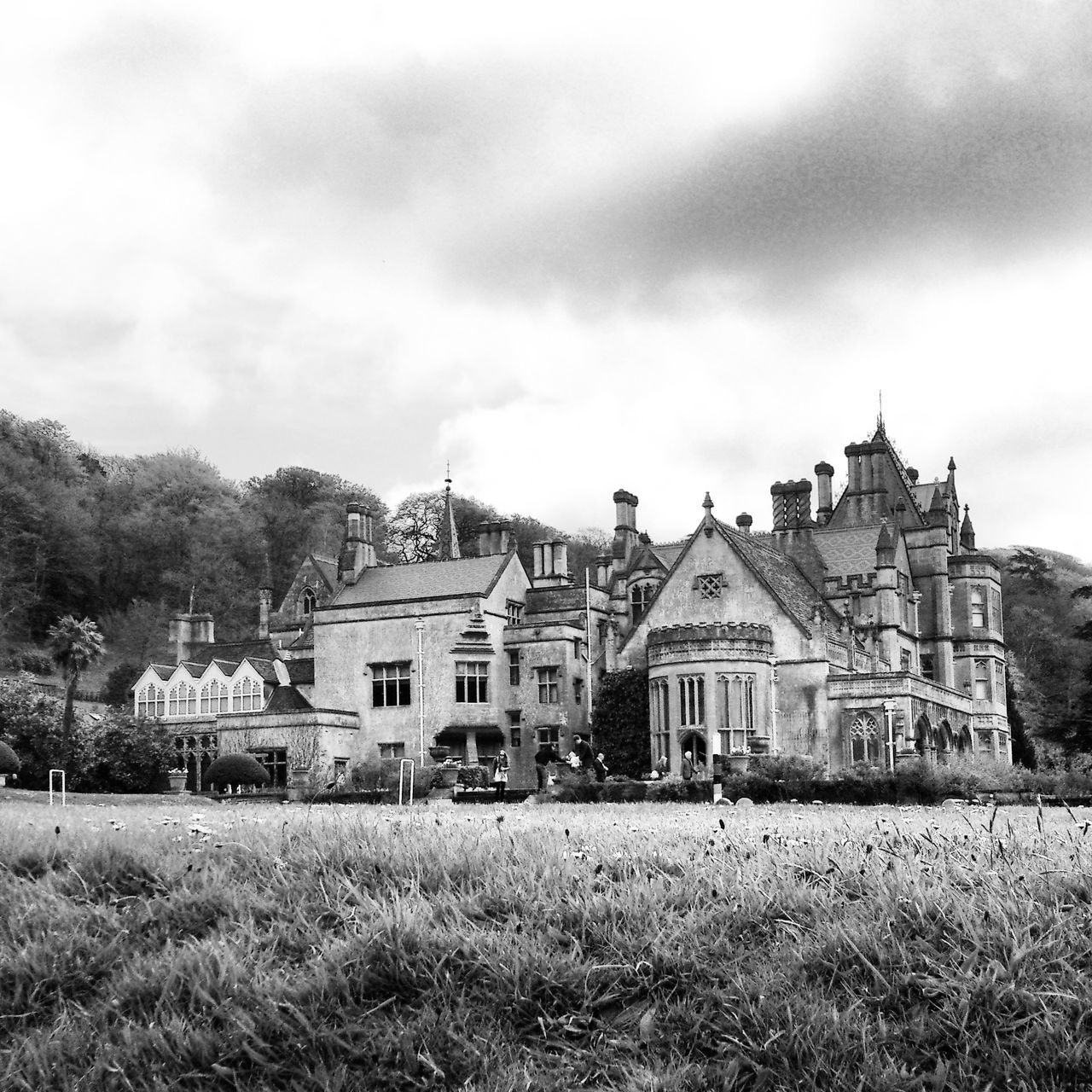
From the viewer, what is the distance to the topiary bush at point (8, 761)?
42750 mm

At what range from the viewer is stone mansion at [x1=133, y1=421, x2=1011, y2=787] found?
49.8m

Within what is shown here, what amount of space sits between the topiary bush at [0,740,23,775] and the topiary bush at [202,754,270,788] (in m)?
7.67

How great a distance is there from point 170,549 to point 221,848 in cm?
9481

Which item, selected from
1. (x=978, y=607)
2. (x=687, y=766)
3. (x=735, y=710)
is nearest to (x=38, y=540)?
(x=978, y=607)

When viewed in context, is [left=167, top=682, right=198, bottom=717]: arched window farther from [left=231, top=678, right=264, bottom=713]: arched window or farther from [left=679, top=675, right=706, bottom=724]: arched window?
[left=679, top=675, right=706, bottom=724]: arched window

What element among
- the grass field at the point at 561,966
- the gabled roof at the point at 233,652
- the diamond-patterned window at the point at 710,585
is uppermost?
the diamond-patterned window at the point at 710,585

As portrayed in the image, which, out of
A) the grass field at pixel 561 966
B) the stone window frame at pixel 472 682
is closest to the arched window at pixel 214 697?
the stone window frame at pixel 472 682

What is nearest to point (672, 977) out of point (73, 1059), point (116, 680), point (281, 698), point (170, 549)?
point (73, 1059)

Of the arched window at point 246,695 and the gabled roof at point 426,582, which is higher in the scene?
the gabled roof at point 426,582

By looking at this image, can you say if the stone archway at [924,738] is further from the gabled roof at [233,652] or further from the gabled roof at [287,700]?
the gabled roof at [233,652]

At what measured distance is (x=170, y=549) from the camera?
341 feet

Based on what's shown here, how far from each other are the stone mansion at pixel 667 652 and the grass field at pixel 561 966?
37.4 m

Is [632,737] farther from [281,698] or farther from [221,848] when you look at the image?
[221,848]

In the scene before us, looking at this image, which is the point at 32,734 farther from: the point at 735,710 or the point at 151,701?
the point at 735,710
